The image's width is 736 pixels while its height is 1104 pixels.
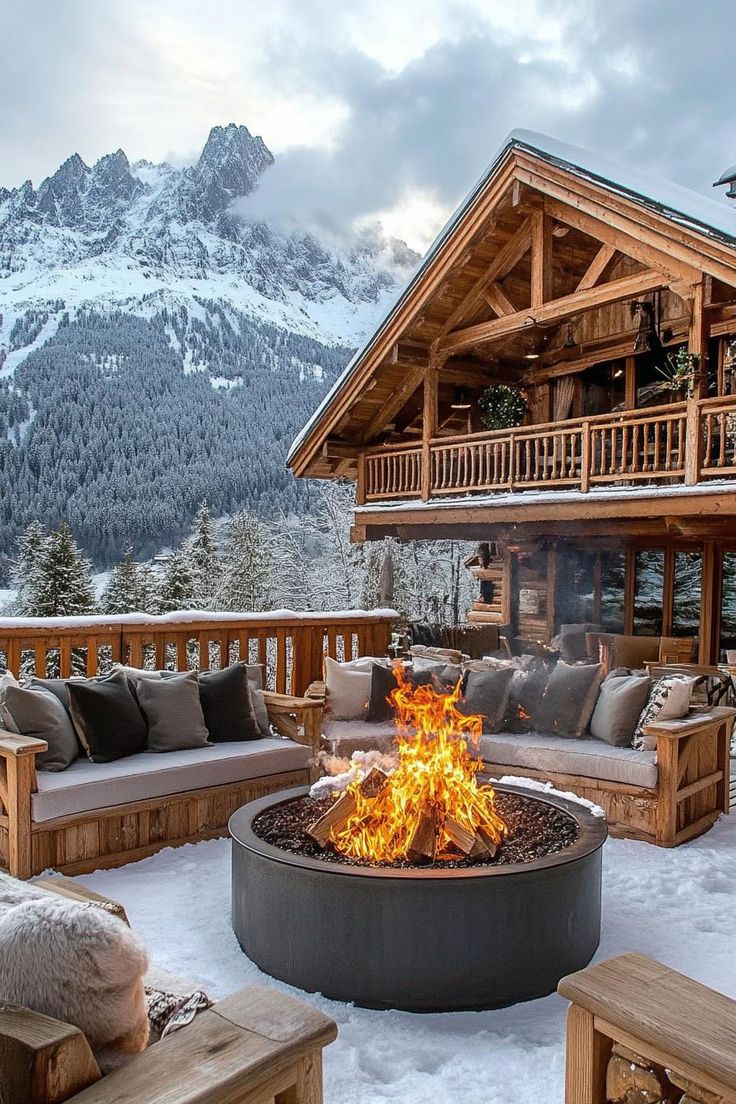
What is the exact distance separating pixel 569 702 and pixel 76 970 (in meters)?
4.46

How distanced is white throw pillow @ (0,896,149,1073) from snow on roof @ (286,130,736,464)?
8.00 meters

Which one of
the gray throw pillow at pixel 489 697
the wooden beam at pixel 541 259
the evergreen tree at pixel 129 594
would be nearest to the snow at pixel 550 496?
the wooden beam at pixel 541 259

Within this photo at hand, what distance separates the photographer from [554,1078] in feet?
8.43

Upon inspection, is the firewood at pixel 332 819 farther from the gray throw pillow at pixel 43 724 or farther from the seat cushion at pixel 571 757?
the seat cushion at pixel 571 757

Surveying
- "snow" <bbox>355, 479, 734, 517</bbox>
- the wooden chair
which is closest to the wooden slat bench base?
the wooden chair

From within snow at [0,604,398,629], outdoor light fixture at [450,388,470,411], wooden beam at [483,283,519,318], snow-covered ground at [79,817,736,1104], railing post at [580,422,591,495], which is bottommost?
snow-covered ground at [79,817,736,1104]

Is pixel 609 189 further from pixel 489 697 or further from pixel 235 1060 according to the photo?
pixel 235 1060

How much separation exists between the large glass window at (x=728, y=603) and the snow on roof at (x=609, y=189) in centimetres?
434

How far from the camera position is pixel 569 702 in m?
5.45

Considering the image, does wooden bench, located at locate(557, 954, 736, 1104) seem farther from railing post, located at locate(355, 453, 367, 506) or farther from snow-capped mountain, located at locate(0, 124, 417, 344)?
snow-capped mountain, located at locate(0, 124, 417, 344)

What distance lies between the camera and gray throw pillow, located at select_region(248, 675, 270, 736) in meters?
5.47

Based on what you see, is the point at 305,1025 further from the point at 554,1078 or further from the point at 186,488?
the point at 186,488

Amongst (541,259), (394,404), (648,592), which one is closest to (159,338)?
(394,404)

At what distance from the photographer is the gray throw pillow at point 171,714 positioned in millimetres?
4879
